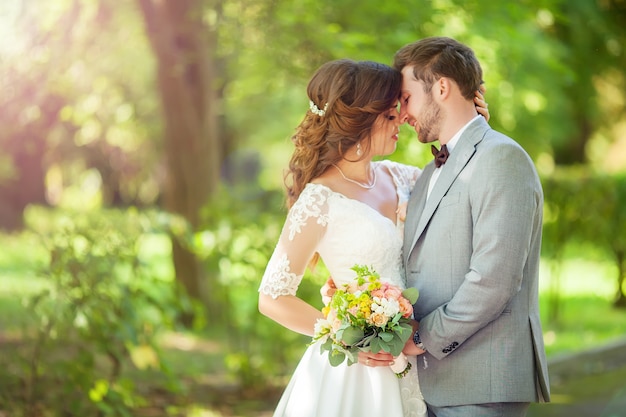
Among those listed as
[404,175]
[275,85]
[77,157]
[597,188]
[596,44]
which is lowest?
[77,157]

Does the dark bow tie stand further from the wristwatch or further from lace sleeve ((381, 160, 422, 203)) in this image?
the wristwatch

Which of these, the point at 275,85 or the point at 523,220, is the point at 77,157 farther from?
the point at 523,220

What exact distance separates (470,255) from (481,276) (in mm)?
162

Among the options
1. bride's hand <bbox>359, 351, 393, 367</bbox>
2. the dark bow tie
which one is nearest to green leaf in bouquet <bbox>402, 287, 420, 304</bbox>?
bride's hand <bbox>359, 351, 393, 367</bbox>

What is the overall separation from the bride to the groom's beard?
0.67ft

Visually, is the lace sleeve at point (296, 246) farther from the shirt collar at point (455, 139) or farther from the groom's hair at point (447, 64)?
the groom's hair at point (447, 64)

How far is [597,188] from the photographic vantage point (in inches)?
449

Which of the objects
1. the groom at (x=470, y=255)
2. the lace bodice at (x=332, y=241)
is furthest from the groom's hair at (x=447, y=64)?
the lace bodice at (x=332, y=241)

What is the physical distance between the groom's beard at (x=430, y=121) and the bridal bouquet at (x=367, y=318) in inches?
27.0

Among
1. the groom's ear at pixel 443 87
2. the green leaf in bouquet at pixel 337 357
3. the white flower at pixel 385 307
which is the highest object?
the groom's ear at pixel 443 87

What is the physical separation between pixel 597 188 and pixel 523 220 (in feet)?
28.7

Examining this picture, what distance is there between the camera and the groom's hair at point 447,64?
3.48 metres

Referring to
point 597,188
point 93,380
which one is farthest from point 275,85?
point 597,188

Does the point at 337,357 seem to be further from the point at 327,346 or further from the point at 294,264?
the point at 294,264
